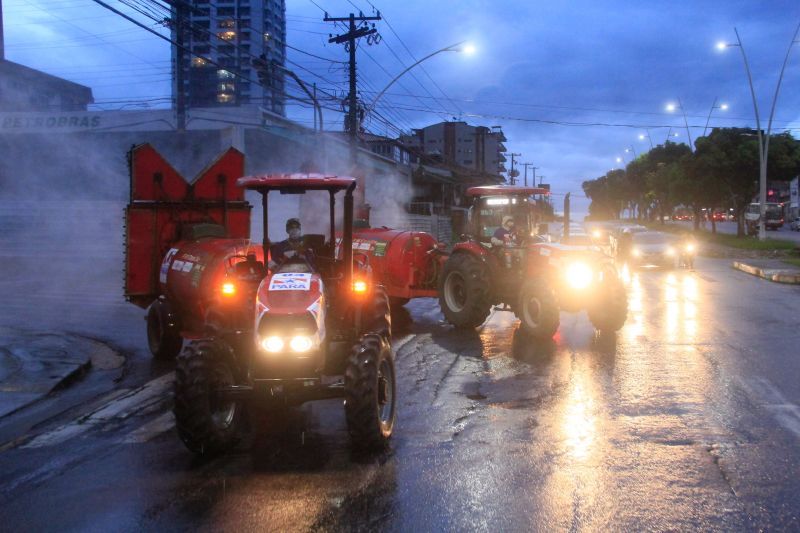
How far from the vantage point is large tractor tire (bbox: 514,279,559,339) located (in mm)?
10867

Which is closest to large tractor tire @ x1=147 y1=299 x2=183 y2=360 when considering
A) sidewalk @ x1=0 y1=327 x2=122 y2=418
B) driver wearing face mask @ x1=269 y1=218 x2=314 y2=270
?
sidewalk @ x1=0 y1=327 x2=122 y2=418

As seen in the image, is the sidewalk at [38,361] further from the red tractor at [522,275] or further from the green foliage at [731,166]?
the green foliage at [731,166]

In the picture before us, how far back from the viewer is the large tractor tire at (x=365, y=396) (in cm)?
544

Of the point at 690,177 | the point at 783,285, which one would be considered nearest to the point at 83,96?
the point at 690,177

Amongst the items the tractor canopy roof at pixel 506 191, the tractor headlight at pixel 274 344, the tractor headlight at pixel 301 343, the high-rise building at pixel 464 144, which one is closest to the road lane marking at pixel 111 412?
the tractor headlight at pixel 274 344

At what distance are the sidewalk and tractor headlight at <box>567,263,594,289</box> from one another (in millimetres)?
6649

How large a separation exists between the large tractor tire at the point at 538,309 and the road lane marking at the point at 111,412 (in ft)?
17.4

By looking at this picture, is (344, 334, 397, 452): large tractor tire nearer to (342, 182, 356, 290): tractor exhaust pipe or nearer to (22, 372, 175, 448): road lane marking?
(342, 182, 356, 290): tractor exhaust pipe

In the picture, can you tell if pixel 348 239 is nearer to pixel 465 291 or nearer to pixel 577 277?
pixel 577 277

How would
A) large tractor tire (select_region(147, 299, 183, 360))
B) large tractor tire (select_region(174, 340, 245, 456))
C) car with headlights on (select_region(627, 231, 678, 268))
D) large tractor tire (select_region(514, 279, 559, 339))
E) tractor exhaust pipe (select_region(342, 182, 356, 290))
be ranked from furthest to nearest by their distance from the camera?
car with headlights on (select_region(627, 231, 678, 268)) → large tractor tire (select_region(514, 279, 559, 339)) → large tractor tire (select_region(147, 299, 183, 360)) → tractor exhaust pipe (select_region(342, 182, 356, 290)) → large tractor tire (select_region(174, 340, 245, 456))

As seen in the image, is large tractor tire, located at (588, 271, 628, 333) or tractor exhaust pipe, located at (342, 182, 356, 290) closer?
tractor exhaust pipe, located at (342, 182, 356, 290)

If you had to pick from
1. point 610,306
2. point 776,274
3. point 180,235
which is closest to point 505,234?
point 610,306

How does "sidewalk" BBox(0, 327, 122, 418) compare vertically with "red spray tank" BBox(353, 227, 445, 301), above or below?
below

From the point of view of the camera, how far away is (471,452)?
5.71m
